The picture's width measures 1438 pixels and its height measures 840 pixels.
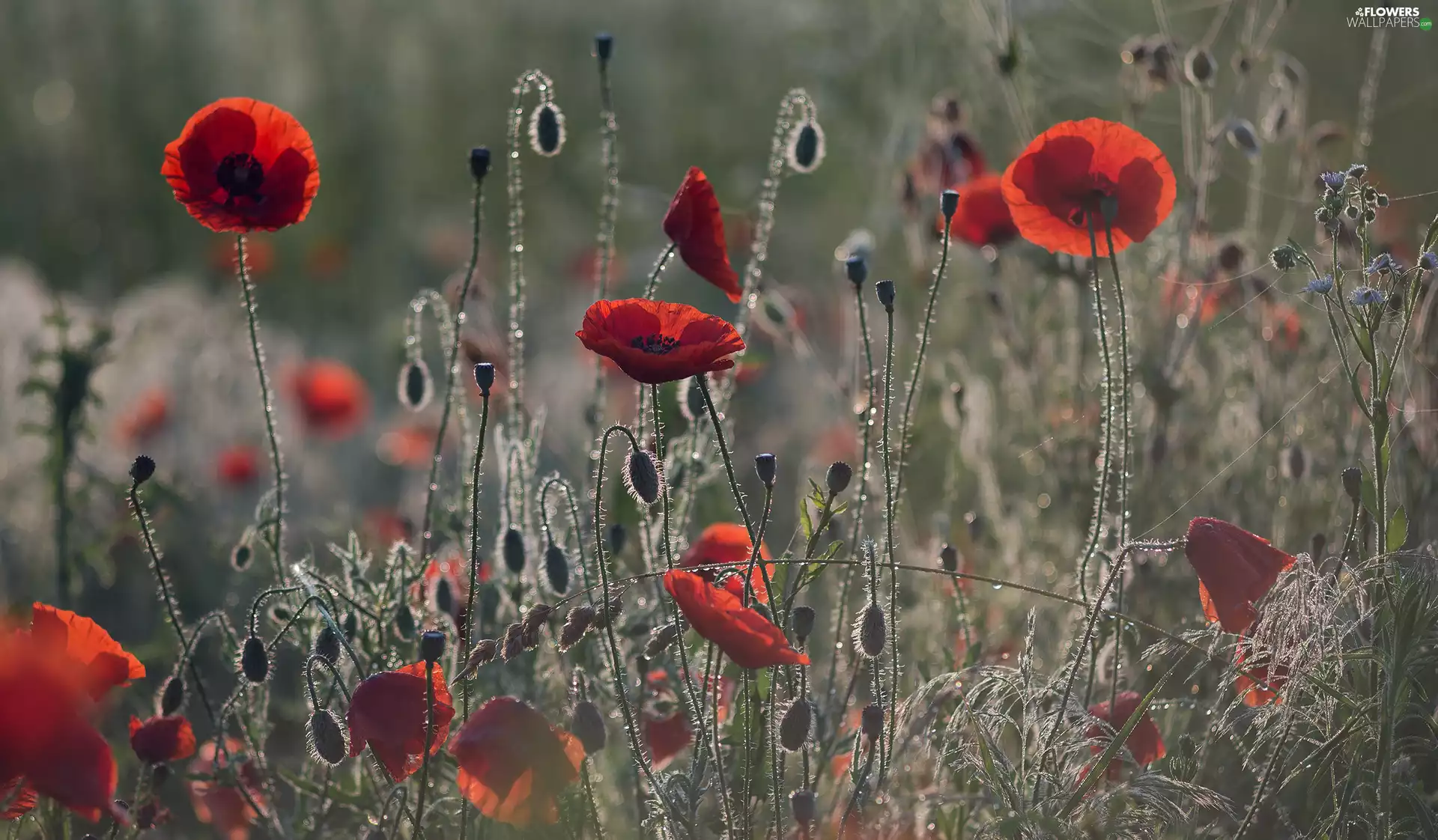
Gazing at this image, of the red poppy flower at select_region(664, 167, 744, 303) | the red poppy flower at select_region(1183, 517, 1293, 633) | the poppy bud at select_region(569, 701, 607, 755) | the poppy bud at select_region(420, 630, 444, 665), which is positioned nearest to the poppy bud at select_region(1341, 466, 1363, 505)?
the red poppy flower at select_region(1183, 517, 1293, 633)

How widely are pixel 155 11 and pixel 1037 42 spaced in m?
5.29

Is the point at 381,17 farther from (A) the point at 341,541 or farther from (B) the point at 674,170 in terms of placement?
(A) the point at 341,541

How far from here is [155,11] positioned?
804 centimetres

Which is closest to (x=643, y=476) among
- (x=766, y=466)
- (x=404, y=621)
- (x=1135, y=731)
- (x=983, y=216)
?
(x=766, y=466)

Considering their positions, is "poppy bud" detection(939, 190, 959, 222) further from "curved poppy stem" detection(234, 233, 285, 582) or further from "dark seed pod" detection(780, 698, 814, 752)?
"curved poppy stem" detection(234, 233, 285, 582)

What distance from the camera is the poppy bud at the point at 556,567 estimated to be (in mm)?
1838

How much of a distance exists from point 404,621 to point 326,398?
249cm

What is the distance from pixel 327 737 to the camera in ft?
5.20

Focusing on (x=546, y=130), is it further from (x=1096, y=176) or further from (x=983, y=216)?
(x=983, y=216)

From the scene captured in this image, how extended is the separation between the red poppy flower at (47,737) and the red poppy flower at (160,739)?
168mm

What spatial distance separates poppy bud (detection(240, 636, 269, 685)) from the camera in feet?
5.40

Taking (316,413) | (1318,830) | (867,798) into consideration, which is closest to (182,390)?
(316,413)

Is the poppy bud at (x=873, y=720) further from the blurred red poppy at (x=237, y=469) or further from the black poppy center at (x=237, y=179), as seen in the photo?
the blurred red poppy at (x=237, y=469)

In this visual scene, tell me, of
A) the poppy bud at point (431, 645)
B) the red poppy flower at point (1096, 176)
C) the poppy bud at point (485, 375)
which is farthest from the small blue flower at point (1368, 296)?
the poppy bud at point (431, 645)
